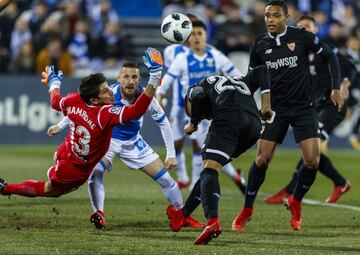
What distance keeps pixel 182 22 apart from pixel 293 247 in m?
3.09

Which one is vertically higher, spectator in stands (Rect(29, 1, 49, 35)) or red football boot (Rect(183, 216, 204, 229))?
red football boot (Rect(183, 216, 204, 229))

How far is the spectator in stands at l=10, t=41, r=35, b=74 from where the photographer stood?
22.4 meters

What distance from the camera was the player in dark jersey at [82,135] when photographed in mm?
8961

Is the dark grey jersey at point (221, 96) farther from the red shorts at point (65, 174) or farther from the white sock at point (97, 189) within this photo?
the white sock at point (97, 189)

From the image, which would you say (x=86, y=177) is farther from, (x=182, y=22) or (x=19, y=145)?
(x=19, y=145)

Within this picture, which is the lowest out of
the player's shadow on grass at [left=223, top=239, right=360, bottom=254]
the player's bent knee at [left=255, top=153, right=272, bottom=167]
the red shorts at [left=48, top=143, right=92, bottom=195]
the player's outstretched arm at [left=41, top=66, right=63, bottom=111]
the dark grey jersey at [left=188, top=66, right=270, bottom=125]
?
the player's shadow on grass at [left=223, top=239, right=360, bottom=254]

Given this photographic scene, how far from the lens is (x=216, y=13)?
1030 inches

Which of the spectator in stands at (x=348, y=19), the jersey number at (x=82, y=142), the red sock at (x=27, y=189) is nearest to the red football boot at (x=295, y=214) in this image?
the jersey number at (x=82, y=142)

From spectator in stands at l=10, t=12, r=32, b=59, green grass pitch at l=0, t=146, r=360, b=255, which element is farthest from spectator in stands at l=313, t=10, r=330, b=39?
green grass pitch at l=0, t=146, r=360, b=255

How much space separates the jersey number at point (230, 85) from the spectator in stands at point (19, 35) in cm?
1441

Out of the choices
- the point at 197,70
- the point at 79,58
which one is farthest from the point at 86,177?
the point at 79,58

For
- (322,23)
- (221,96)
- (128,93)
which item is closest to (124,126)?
(128,93)

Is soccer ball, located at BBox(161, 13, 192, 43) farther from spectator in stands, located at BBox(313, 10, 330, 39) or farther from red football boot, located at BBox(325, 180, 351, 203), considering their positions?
spectator in stands, located at BBox(313, 10, 330, 39)

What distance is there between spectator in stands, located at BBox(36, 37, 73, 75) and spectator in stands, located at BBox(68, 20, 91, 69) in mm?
792
